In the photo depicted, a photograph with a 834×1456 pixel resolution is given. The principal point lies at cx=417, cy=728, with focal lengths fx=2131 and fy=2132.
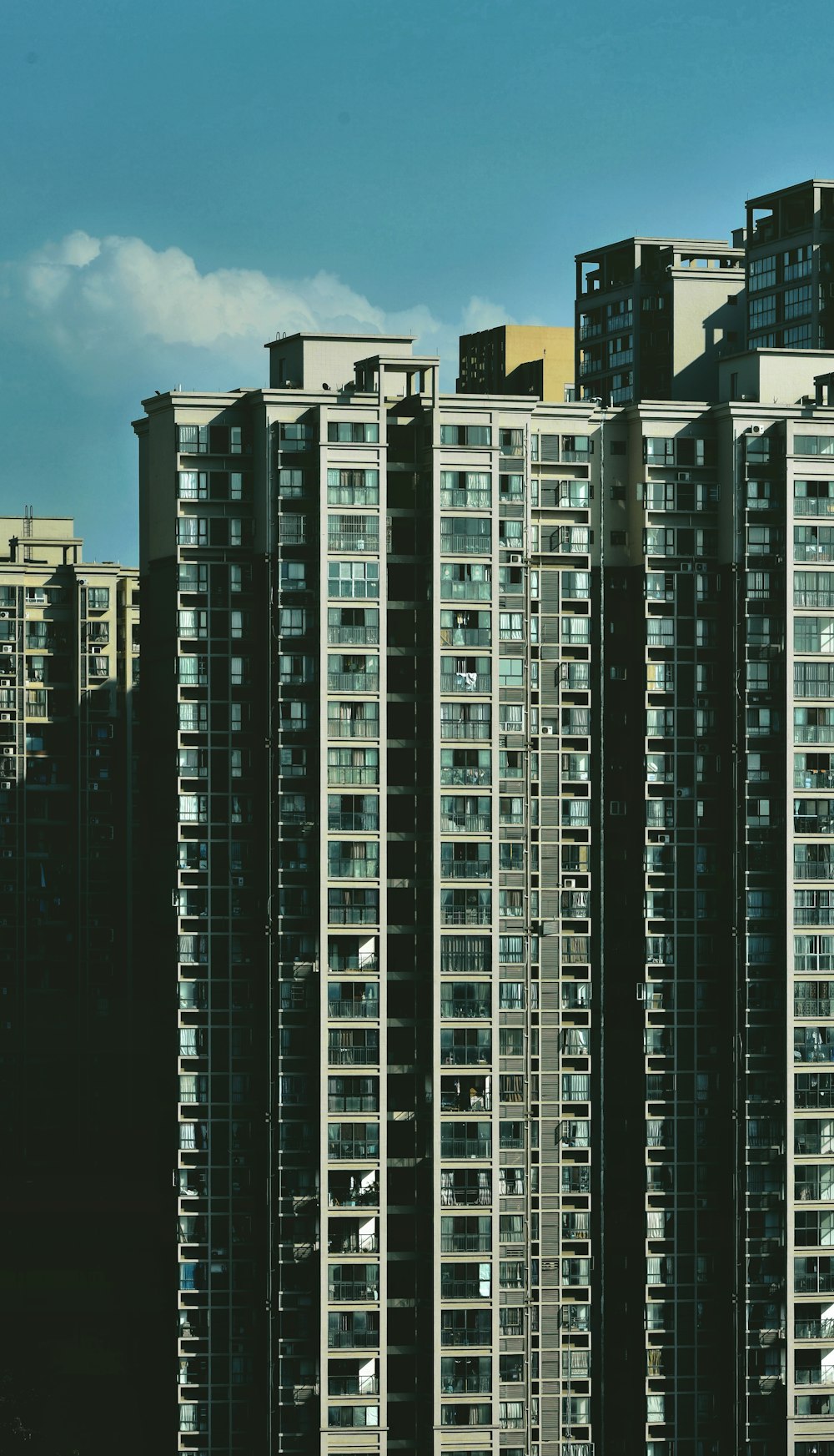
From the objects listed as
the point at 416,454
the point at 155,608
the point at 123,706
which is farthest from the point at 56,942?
the point at 416,454

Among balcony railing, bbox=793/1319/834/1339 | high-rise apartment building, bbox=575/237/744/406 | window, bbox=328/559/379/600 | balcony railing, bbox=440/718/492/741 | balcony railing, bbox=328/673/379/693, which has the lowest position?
balcony railing, bbox=793/1319/834/1339

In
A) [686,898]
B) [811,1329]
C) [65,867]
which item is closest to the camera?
[811,1329]

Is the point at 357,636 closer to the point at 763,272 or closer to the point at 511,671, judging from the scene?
the point at 511,671

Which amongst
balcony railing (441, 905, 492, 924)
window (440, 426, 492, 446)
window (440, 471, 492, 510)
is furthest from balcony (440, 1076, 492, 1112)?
window (440, 426, 492, 446)

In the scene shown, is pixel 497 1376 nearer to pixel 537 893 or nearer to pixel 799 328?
pixel 537 893

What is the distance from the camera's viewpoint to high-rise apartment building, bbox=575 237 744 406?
50656mm

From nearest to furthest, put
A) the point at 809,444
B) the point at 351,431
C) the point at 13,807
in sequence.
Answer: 1. the point at 351,431
2. the point at 809,444
3. the point at 13,807

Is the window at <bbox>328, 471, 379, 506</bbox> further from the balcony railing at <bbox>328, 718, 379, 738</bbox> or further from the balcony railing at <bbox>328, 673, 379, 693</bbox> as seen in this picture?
the balcony railing at <bbox>328, 718, 379, 738</bbox>

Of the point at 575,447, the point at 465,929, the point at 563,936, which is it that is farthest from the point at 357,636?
the point at 563,936

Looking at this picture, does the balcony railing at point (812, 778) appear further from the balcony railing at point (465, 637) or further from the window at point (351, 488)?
the window at point (351, 488)

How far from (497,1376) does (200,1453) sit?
632 cm

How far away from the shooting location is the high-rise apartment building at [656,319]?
50.7 meters

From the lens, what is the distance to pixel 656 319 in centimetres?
5431

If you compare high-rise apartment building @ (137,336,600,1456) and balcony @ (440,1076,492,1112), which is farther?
balcony @ (440,1076,492,1112)
